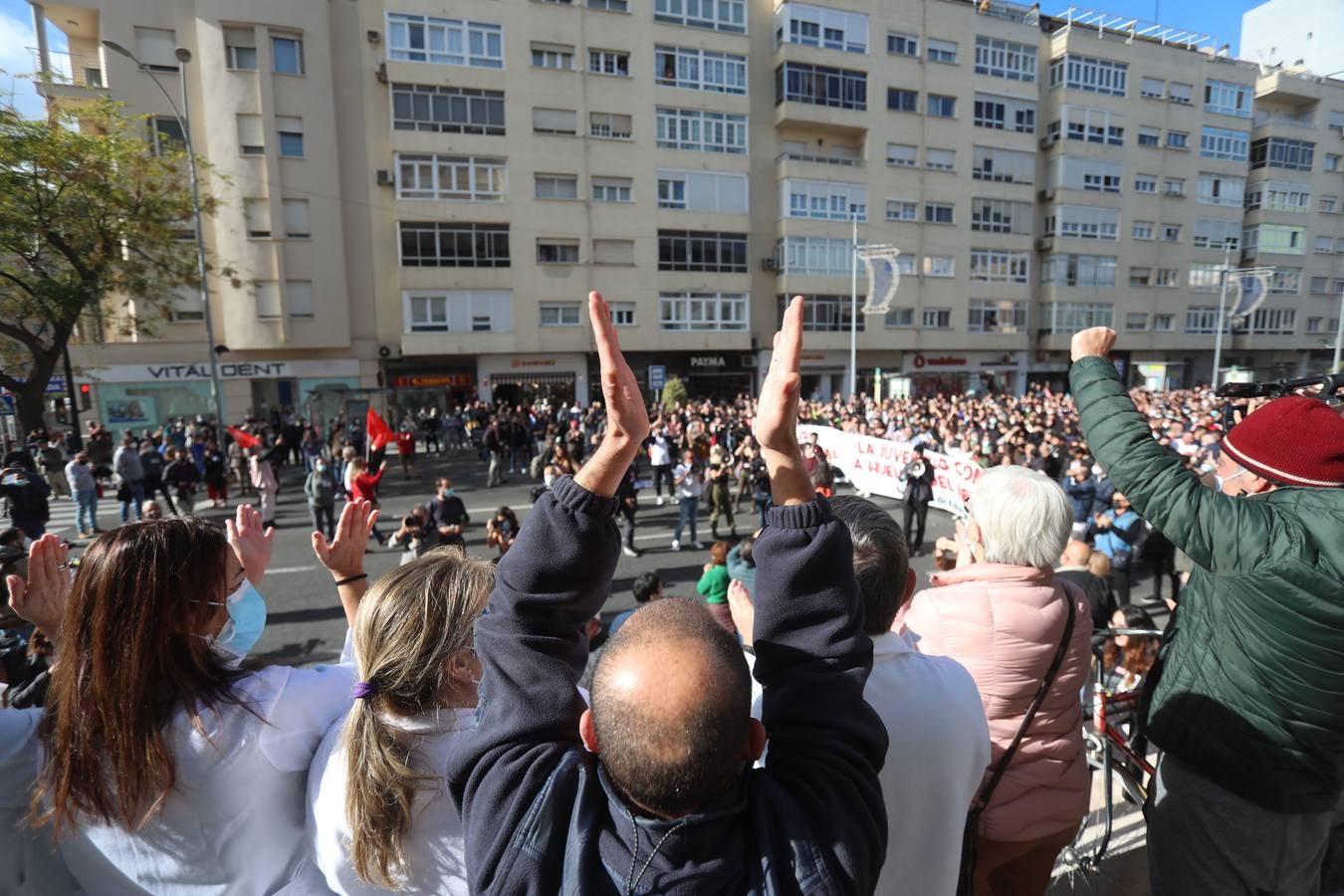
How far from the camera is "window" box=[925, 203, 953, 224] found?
3306cm

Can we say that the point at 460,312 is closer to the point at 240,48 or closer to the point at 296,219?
the point at 296,219

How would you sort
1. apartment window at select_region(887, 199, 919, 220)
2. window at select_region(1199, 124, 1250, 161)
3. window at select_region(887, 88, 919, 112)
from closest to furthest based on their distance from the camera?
window at select_region(887, 88, 919, 112) < apartment window at select_region(887, 199, 919, 220) < window at select_region(1199, 124, 1250, 161)

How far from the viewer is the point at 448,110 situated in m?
26.3

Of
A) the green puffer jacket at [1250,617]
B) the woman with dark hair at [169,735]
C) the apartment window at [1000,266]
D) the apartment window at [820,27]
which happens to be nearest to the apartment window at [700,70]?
the apartment window at [820,27]

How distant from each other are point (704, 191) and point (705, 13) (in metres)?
7.52

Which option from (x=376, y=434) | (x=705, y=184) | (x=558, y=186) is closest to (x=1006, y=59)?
(x=705, y=184)

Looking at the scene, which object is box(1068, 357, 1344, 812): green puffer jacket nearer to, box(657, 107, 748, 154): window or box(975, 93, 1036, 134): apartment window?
box(657, 107, 748, 154): window

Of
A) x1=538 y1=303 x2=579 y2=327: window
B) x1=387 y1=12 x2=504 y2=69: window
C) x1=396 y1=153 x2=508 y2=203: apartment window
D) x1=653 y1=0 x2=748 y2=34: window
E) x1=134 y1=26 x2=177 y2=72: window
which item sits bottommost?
x1=538 y1=303 x2=579 y2=327: window

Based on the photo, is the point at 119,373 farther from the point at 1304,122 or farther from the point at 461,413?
the point at 1304,122

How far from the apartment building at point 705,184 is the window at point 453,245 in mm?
96

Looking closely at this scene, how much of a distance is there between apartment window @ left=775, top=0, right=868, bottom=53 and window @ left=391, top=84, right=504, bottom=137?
13420 millimetres

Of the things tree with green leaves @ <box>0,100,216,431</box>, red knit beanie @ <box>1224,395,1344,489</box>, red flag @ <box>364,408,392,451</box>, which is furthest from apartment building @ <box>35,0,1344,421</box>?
red knit beanie @ <box>1224,395,1344,489</box>

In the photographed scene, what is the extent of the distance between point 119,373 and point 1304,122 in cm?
6464

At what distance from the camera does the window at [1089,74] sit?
34.9 metres
